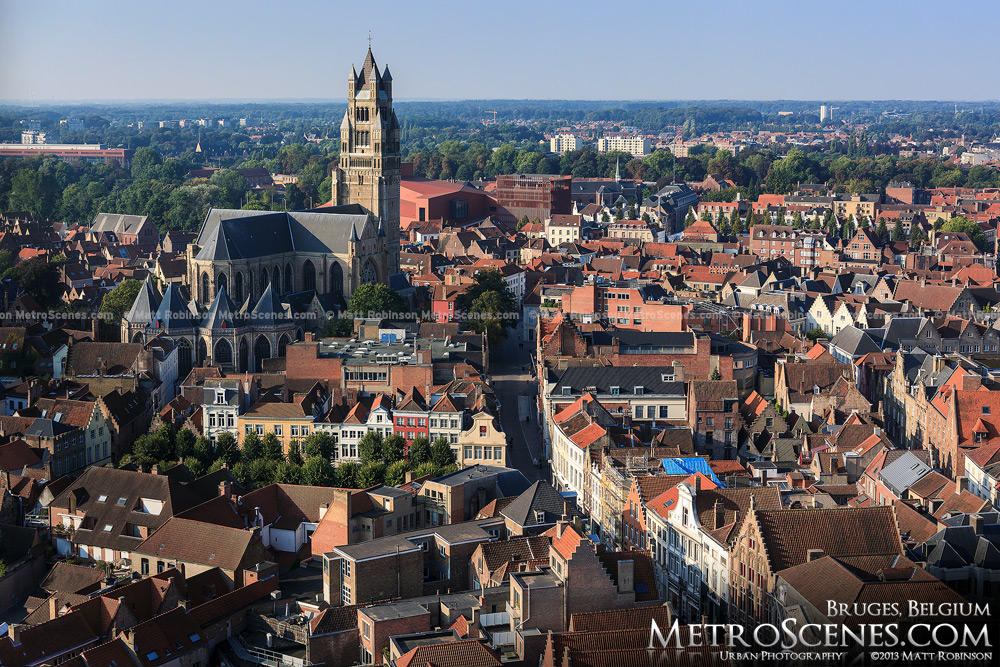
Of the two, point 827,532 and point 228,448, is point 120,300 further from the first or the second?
point 827,532

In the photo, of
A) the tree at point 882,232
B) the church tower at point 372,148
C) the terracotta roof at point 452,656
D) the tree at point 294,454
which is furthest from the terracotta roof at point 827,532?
the tree at point 882,232

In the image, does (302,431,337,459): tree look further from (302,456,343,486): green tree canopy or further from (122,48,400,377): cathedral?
(122,48,400,377): cathedral

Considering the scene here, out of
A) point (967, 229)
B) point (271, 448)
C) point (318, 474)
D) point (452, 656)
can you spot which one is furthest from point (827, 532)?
point (967, 229)

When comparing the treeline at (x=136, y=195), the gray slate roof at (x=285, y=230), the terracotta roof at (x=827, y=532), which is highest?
the gray slate roof at (x=285, y=230)

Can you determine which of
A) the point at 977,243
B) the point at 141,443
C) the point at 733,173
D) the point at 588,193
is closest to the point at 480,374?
the point at 141,443

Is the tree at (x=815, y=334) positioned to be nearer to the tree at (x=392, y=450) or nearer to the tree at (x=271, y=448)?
the tree at (x=392, y=450)

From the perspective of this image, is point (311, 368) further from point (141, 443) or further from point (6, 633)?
point (6, 633)
